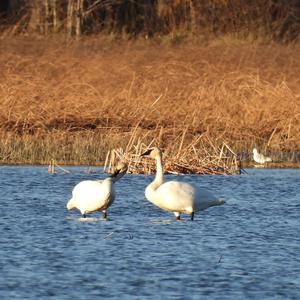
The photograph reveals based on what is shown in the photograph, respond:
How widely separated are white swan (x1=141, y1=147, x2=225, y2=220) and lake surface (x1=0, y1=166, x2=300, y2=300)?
15 centimetres

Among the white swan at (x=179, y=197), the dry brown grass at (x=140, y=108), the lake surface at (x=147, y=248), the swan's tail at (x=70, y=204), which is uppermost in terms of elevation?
the dry brown grass at (x=140, y=108)

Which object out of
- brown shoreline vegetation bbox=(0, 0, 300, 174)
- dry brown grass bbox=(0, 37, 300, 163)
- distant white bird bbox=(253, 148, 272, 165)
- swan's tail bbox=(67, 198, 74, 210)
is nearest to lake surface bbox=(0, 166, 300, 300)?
swan's tail bbox=(67, 198, 74, 210)

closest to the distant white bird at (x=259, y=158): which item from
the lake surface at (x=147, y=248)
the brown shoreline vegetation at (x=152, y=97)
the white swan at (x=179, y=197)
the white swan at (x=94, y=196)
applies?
the brown shoreline vegetation at (x=152, y=97)

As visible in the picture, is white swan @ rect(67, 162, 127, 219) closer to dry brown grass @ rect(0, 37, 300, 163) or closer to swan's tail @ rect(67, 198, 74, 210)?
swan's tail @ rect(67, 198, 74, 210)

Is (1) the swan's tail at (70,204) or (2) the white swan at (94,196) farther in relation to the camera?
(1) the swan's tail at (70,204)

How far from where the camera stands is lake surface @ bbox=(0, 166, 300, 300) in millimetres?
8742

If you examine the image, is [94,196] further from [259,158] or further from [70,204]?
[259,158]

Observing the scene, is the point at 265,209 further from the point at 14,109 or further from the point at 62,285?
the point at 14,109

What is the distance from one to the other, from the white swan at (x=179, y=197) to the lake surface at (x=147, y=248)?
0.15 metres

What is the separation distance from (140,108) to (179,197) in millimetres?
7353

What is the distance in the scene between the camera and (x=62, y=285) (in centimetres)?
878

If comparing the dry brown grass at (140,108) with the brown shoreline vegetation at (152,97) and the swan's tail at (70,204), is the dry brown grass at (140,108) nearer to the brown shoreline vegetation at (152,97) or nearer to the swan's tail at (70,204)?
the brown shoreline vegetation at (152,97)

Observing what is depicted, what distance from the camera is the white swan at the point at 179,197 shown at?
12.1 meters

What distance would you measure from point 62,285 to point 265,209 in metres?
4.91
